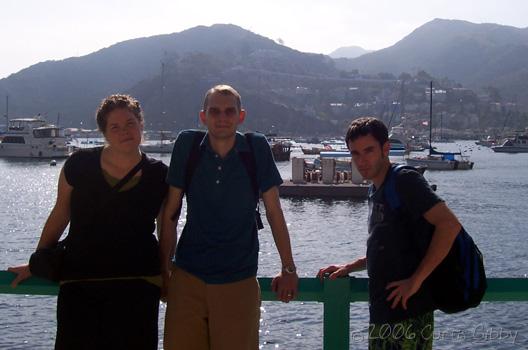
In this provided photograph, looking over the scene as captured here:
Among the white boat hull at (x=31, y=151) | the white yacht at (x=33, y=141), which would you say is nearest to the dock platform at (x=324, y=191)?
the white boat hull at (x=31, y=151)

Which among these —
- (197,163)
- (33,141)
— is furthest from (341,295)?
(33,141)

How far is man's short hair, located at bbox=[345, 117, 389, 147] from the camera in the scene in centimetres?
302

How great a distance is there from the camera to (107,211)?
10.2 ft

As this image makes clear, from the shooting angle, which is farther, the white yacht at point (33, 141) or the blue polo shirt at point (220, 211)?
the white yacht at point (33, 141)

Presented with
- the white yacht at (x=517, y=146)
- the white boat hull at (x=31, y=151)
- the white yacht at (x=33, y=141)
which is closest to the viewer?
the white yacht at (x=33, y=141)

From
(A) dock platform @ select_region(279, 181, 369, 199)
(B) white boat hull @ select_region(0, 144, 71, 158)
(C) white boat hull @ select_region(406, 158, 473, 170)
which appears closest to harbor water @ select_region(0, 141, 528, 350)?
(A) dock platform @ select_region(279, 181, 369, 199)

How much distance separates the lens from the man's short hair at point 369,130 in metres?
3.02

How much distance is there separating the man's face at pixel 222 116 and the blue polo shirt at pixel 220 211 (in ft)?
0.24

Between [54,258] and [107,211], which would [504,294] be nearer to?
[107,211]

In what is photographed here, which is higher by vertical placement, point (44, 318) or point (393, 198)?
point (393, 198)

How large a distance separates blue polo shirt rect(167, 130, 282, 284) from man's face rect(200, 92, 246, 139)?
7cm

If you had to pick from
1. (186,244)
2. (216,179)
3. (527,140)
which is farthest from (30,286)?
(527,140)

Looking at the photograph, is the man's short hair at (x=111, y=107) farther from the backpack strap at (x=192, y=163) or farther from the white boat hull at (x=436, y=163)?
the white boat hull at (x=436, y=163)

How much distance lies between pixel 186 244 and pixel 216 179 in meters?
0.33
